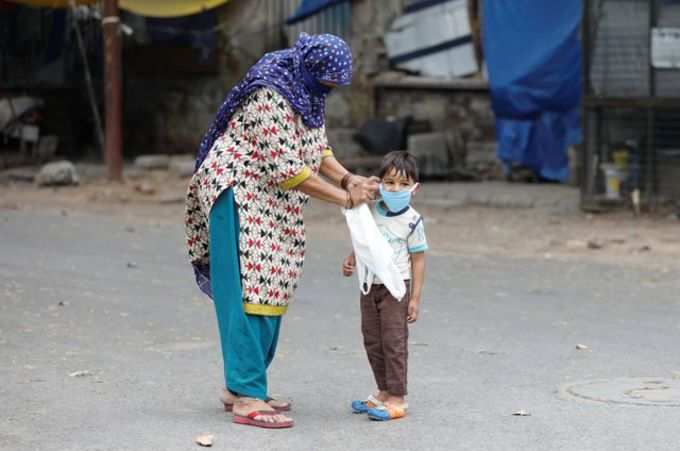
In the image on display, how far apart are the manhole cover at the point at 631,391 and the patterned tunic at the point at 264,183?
1458 mm

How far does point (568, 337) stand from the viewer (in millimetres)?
7871

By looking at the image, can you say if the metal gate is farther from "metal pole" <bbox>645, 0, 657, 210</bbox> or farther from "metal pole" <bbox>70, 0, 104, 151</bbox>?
"metal pole" <bbox>70, 0, 104, 151</bbox>

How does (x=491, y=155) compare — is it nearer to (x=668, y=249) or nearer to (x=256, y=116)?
(x=668, y=249)

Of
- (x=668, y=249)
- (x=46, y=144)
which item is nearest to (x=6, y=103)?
(x=46, y=144)

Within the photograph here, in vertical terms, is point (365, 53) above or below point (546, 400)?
above

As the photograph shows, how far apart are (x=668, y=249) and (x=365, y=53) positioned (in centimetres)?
768

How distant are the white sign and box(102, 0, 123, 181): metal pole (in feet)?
21.2

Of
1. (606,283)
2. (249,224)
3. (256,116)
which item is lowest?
(606,283)

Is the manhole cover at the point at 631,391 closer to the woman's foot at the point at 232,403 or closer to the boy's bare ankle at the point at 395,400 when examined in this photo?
the boy's bare ankle at the point at 395,400

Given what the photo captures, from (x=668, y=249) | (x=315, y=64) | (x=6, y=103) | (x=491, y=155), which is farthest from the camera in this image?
(x=6, y=103)

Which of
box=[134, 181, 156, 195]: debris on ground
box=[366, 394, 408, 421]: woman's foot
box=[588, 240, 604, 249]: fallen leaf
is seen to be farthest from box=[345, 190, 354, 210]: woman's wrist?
box=[134, 181, 156, 195]: debris on ground

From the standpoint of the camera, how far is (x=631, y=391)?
6.20 meters

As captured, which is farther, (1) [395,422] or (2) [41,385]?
(2) [41,385]

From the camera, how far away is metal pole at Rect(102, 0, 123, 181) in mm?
16438
